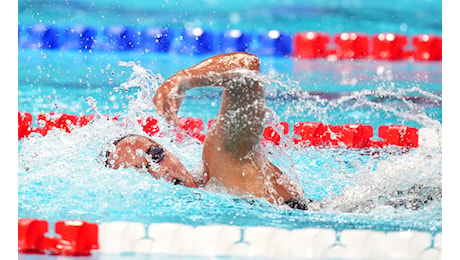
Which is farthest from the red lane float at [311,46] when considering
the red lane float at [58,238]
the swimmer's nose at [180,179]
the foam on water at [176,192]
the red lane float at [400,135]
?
the red lane float at [58,238]

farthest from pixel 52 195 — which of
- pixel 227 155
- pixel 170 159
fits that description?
pixel 227 155

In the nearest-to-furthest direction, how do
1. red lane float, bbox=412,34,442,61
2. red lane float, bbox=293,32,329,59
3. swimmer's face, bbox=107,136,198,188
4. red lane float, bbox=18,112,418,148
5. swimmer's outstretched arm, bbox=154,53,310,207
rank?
swimmer's outstretched arm, bbox=154,53,310,207 < swimmer's face, bbox=107,136,198,188 < red lane float, bbox=18,112,418,148 < red lane float, bbox=412,34,442,61 < red lane float, bbox=293,32,329,59

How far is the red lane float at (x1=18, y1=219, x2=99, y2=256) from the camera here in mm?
1940

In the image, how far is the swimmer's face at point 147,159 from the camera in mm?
1925

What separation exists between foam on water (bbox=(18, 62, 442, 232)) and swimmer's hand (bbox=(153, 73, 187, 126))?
0.31 meters

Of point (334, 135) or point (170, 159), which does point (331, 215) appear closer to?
point (170, 159)

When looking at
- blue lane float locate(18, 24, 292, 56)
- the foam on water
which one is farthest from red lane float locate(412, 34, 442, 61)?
the foam on water

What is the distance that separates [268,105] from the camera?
12.9 feet

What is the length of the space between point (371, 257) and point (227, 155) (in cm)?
52

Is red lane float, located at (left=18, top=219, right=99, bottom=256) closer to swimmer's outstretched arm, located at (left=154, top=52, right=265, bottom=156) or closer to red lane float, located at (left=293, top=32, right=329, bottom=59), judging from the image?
swimmer's outstretched arm, located at (left=154, top=52, right=265, bottom=156)

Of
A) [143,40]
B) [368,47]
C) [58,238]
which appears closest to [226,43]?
[143,40]

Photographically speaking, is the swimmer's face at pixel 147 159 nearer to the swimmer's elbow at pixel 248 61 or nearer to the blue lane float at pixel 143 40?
the swimmer's elbow at pixel 248 61

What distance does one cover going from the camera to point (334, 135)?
323cm

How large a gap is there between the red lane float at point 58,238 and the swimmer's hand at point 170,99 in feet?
1.75
